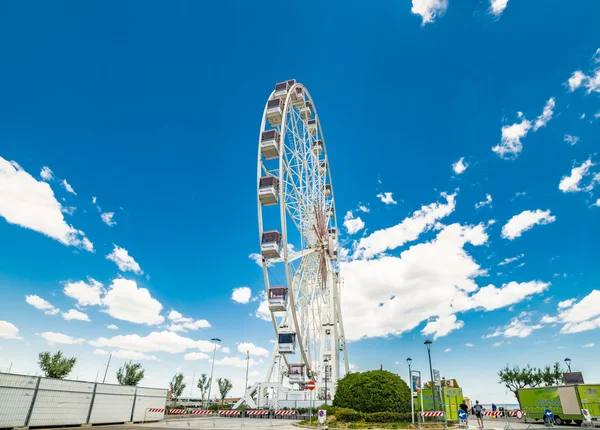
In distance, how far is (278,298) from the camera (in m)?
33.8

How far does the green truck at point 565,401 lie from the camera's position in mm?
22922

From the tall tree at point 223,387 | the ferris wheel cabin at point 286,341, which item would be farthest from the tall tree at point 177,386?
the ferris wheel cabin at point 286,341

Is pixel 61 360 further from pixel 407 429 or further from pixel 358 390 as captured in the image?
pixel 407 429

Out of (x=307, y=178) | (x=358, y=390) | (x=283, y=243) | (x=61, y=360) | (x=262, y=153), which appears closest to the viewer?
(x=358, y=390)

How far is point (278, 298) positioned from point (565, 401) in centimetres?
2260

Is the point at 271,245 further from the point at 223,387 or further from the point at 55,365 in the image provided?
the point at 223,387

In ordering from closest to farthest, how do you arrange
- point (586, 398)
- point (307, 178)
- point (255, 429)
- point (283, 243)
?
point (255, 429), point (586, 398), point (283, 243), point (307, 178)

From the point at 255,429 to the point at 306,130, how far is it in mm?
31477

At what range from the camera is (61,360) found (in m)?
56.4

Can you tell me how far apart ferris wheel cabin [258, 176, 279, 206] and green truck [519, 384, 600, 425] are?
82.0ft

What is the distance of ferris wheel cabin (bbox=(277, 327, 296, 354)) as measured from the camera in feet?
122

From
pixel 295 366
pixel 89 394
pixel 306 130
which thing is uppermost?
pixel 306 130

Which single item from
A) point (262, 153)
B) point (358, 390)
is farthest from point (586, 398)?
point (262, 153)

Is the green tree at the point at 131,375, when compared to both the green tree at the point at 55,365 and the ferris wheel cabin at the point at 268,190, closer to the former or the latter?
the green tree at the point at 55,365
